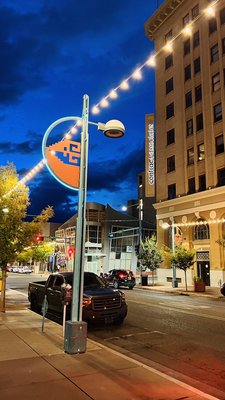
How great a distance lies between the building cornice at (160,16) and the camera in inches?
1555

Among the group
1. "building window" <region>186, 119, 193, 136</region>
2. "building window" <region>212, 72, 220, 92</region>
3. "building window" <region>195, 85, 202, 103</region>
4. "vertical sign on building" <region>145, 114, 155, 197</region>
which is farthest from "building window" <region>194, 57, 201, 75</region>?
"vertical sign on building" <region>145, 114, 155, 197</region>

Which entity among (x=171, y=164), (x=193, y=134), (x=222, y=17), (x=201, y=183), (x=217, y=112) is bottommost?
(x=201, y=183)

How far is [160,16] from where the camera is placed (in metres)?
41.6

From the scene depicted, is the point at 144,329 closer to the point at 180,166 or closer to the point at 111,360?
the point at 111,360

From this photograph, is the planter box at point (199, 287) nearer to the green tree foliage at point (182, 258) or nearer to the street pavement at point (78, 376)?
the green tree foliage at point (182, 258)

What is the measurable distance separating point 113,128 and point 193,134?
2856 centimetres

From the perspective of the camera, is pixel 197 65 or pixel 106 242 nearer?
pixel 197 65

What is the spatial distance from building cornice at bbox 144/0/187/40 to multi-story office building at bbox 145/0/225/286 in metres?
0.10

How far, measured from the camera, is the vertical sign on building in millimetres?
39250

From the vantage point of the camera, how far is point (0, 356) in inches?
284

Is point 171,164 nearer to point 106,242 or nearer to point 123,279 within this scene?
point 123,279

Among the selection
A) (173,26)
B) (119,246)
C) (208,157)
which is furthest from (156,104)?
(119,246)

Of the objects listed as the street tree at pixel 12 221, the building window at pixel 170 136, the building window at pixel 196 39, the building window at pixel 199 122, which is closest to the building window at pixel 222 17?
the building window at pixel 196 39

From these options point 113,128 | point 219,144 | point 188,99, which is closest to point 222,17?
point 188,99
